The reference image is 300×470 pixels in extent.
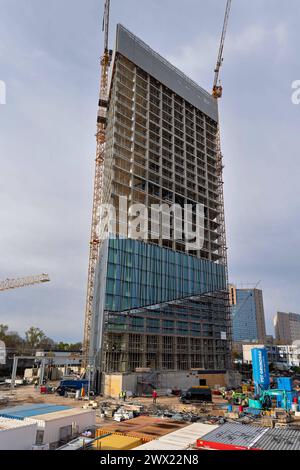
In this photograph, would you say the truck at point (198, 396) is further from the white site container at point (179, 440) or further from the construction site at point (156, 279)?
the white site container at point (179, 440)

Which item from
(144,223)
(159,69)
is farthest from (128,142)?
(159,69)

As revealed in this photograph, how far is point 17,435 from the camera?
2548 centimetres

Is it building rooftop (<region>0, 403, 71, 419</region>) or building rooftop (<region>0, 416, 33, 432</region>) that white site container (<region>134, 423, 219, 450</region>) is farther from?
building rooftop (<region>0, 403, 71, 419</region>)

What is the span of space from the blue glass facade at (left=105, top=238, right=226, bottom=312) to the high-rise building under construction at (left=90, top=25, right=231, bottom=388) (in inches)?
10.4

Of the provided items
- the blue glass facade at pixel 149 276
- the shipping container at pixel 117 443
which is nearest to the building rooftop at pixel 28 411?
the shipping container at pixel 117 443

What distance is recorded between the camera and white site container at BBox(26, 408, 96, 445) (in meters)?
29.0

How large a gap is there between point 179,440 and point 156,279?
68048 millimetres

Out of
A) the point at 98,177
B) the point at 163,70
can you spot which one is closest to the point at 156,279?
the point at 98,177

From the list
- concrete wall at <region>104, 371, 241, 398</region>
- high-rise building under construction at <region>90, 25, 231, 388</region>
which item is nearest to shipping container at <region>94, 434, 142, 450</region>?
concrete wall at <region>104, 371, 241, 398</region>

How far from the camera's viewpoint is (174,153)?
11312 cm

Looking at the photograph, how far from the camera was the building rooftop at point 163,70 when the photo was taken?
351 ft

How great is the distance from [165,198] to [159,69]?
157ft

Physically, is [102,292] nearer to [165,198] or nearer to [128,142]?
[165,198]
